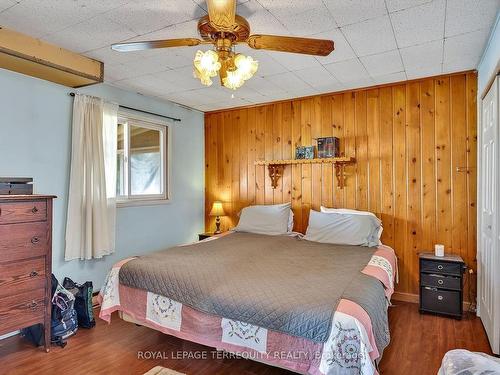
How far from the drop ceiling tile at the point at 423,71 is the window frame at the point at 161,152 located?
9.35 ft

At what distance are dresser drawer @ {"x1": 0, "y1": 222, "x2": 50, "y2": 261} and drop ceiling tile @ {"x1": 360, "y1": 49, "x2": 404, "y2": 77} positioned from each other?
9.59 feet

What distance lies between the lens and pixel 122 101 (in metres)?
3.63

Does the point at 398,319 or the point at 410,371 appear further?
the point at 398,319

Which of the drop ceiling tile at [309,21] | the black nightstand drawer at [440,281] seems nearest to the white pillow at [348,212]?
the black nightstand drawer at [440,281]

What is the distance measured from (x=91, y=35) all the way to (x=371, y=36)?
2040mm

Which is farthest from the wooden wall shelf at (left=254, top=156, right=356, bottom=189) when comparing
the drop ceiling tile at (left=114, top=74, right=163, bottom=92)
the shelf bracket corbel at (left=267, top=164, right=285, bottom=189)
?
the drop ceiling tile at (left=114, top=74, right=163, bottom=92)

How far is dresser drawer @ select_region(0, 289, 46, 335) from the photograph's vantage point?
2191 millimetres

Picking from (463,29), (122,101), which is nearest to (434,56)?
(463,29)

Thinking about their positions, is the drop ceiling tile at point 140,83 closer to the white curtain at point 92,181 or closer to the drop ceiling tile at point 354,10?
the white curtain at point 92,181

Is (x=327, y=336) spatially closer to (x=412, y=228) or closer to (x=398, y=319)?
(x=398, y=319)

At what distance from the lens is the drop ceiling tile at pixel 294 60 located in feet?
8.86

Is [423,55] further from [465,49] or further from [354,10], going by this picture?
[354,10]

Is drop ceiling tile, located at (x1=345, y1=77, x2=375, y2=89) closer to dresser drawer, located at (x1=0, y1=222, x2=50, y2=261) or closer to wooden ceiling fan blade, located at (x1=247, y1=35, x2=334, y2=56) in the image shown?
wooden ceiling fan blade, located at (x1=247, y1=35, x2=334, y2=56)

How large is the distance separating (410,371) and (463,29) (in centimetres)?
235
